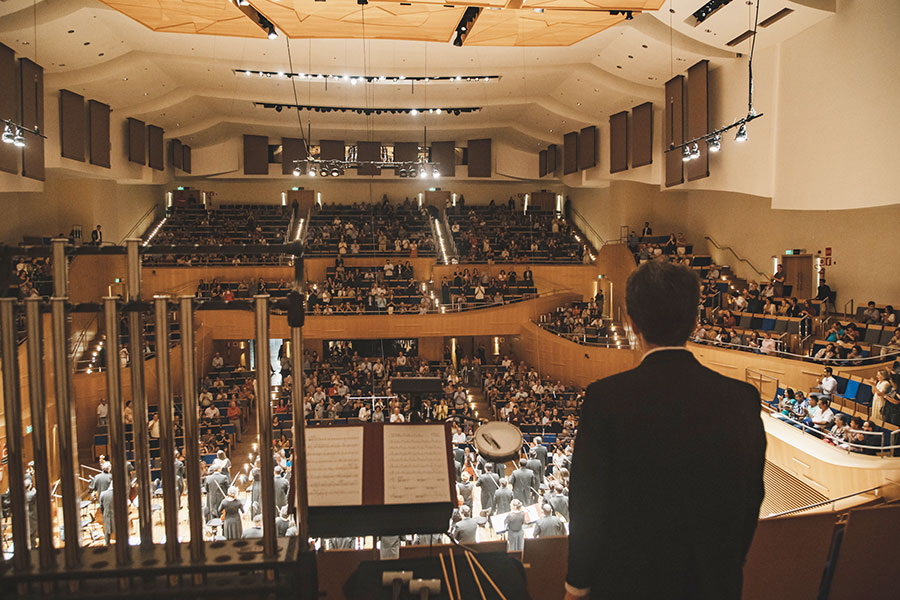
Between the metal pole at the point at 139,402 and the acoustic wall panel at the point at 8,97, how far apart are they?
1119 centimetres

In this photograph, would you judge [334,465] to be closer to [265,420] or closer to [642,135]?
[265,420]

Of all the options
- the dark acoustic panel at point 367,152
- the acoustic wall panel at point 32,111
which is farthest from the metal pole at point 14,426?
the dark acoustic panel at point 367,152

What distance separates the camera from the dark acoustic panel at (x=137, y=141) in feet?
55.6

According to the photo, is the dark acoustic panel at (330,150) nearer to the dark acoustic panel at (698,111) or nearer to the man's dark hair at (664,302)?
the dark acoustic panel at (698,111)

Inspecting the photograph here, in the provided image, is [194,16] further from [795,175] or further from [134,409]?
[795,175]

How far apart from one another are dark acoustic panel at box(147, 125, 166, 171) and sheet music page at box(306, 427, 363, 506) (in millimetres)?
18466

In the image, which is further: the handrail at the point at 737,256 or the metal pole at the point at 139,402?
the handrail at the point at 737,256

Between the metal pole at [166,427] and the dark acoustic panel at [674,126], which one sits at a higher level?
the dark acoustic panel at [674,126]

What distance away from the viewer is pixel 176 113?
1773cm

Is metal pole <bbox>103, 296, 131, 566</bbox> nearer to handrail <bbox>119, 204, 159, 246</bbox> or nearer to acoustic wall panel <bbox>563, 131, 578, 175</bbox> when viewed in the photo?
acoustic wall panel <bbox>563, 131, 578, 175</bbox>

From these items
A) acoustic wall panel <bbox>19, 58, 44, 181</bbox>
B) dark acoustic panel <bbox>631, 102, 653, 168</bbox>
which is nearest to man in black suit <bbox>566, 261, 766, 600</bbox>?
acoustic wall panel <bbox>19, 58, 44, 181</bbox>

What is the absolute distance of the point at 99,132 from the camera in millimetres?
14961

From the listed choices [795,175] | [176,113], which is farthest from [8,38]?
[795,175]

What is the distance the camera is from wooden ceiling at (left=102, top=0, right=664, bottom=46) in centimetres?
795
